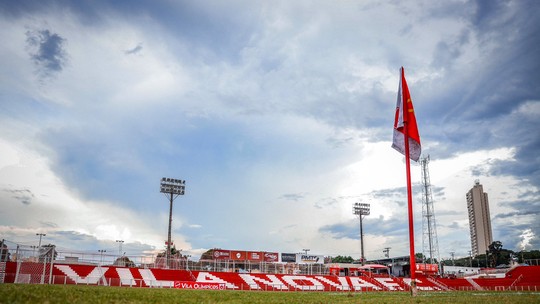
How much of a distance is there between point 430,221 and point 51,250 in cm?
6882

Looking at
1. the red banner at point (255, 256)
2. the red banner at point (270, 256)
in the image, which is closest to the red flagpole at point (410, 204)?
the red banner at point (255, 256)

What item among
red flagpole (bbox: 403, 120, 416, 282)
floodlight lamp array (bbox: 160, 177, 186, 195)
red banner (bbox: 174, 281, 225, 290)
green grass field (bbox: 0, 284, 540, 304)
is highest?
floodlight lamp array (bbox: 160, 177, 186, 195)

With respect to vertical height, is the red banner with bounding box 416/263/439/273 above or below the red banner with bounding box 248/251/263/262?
below

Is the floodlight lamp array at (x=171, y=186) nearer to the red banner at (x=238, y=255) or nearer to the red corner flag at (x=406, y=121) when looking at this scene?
the red banner at (x=238, y=255)

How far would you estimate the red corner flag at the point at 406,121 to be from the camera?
23.7 meters

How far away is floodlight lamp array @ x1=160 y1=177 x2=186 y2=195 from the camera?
7069 centimetres

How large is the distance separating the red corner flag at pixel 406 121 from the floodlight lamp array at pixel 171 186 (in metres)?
52.7

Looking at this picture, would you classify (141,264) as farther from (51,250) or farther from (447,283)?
(447,283)

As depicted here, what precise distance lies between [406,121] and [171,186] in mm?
54072

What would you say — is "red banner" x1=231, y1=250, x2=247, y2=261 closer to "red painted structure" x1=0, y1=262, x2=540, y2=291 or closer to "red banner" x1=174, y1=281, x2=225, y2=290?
"red painted structure" x1=0, y1=262, x2=540, y2=291

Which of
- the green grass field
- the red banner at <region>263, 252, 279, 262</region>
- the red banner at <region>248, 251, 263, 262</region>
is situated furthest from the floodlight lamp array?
the green grass field

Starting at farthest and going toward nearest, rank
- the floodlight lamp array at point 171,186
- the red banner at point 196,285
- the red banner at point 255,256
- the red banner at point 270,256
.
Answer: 1. the red banner at point 270,256
2. the red banner at point 255,256
3. the floodlight lamp array at point 171,186
4. the red banner at point 196,285

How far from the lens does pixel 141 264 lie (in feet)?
174

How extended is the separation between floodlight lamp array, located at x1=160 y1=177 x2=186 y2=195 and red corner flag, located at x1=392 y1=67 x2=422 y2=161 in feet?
173
